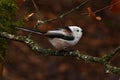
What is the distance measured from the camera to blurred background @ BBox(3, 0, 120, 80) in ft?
30.3

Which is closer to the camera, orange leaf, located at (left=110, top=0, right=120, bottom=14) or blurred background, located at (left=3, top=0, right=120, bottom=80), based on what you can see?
orange leaf, located at (left=110, top=0, right=120, bottom=14)

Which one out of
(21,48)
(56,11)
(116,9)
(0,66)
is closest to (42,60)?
(21,48)

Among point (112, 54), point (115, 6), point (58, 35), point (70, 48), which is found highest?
point (70, 48)

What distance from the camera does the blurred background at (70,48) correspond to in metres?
9.23

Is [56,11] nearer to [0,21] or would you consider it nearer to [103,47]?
[103,47]

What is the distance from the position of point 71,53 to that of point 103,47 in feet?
22.5

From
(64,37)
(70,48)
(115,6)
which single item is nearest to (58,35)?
(64,37)

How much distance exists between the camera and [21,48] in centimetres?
962

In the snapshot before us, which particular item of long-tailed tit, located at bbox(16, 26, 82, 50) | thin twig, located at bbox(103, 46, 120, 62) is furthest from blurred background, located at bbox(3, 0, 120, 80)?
thin twig, located at bbox(103, 46, 120, 62)

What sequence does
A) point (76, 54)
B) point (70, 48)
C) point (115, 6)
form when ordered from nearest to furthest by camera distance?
1. point (76, 54)
2. point (115, 6)
3. point (70, 48)

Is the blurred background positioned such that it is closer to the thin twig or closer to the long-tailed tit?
the long-tailed tit

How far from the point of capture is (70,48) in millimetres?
8500

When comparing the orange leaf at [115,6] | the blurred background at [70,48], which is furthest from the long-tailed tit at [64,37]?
the blurred background at [70,48]

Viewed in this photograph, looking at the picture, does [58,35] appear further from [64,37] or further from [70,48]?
[70,48]
